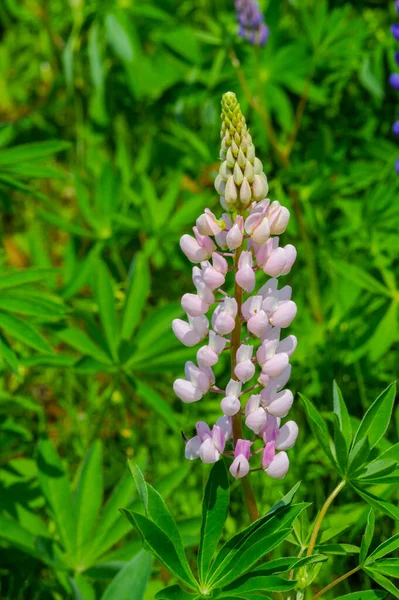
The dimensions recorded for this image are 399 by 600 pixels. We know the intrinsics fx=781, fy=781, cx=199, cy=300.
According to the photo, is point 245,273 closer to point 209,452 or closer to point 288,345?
point 288,345

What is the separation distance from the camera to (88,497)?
74.7 inches

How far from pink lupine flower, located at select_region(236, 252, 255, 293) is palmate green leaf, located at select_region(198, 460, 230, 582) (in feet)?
1.01

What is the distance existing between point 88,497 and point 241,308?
2.77 ft

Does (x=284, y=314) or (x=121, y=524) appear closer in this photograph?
(x=284, y=314)

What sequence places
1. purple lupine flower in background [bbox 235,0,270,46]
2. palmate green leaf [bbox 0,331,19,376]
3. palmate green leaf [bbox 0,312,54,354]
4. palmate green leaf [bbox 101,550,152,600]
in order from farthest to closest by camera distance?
purple lupine flower in background [bbox 235,0,270,46] < palmate green leaf [bbox 0,312,54,354] < palmate green leaf [bbox 0,331,19,376] < palmate green leaf [bbox 101,550,152,600]

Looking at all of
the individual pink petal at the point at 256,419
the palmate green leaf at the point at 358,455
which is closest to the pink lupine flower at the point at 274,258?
the individual pink petal at the point at 256,419

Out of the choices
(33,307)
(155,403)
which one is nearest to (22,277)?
(33,307)

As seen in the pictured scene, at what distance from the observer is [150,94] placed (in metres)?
3.63

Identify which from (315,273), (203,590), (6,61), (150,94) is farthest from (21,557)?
(6,61)

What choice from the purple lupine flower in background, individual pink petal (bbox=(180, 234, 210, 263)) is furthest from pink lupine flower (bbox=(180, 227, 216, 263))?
the purple lupine flower in background

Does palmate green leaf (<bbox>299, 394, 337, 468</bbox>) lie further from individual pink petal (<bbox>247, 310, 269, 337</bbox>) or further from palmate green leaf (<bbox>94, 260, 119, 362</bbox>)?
palmate green leaf (<bbox>94, 260, 119, 362</bbox>)

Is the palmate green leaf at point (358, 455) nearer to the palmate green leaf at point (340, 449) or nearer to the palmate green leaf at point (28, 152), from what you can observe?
the palmate green leaf at point (340, 449)

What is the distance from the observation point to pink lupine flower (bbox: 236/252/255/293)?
1234mm

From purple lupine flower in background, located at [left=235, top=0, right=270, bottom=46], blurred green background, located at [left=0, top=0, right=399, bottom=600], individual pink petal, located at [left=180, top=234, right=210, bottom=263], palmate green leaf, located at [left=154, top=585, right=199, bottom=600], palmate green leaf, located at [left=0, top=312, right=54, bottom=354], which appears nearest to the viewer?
palmate green leaf, located at [left=154, top=585, right=199, bottom=600]
